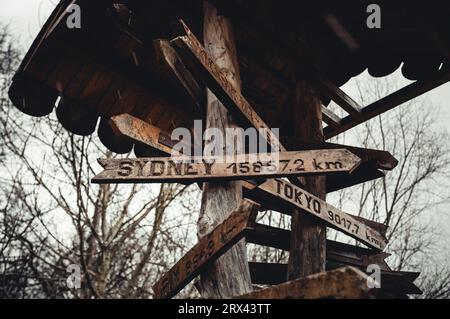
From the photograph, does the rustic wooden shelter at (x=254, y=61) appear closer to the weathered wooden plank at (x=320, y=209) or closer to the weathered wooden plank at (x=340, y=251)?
the weathered wooden plank at (x=340, y=251)

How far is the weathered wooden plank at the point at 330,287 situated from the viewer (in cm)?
167

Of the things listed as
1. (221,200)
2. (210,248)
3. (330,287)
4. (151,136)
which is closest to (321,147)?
(221,200)

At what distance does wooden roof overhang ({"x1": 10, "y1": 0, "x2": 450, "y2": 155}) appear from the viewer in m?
4.01

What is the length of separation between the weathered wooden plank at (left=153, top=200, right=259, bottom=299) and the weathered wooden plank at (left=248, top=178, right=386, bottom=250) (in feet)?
2.43

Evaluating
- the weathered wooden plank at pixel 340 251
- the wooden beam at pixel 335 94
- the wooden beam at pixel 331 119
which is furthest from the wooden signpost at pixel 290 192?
the wooden beam at pixel 331 119

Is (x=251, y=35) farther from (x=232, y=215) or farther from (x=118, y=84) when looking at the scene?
(x=232, y=215)

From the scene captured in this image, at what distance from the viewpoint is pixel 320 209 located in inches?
134

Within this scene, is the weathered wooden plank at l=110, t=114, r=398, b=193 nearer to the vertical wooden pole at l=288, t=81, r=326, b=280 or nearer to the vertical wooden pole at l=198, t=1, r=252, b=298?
the vertical wooden pole at l=288, t=81, r=326, b=280

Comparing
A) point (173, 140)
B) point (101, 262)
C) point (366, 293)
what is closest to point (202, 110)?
point (173, 140)

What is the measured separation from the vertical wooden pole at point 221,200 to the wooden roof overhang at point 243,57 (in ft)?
0.74

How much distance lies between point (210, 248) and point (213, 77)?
107cm

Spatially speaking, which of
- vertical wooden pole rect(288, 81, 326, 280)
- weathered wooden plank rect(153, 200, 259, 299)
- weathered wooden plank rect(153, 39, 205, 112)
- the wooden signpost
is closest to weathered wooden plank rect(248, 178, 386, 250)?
the wooden signpost
